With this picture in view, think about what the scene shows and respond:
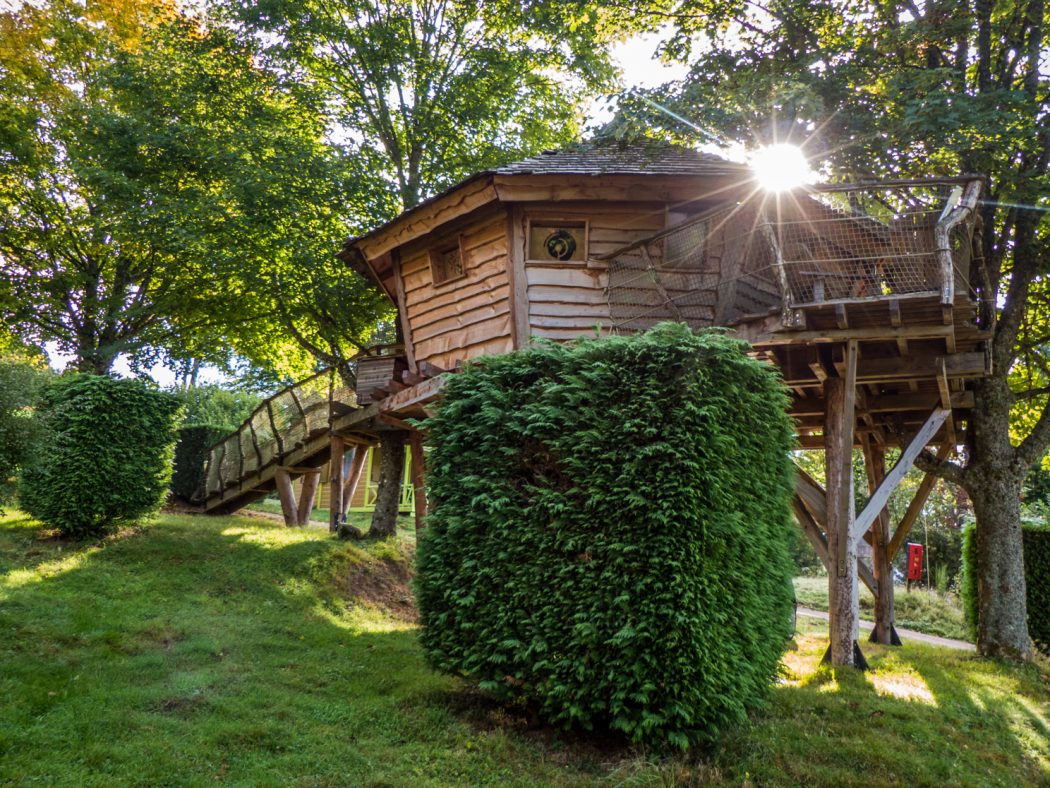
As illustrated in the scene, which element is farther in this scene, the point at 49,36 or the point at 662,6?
the point at 49,36

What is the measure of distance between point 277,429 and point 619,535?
13.2 metres

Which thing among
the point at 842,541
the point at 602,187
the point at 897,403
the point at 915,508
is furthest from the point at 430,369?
the point at 915,508

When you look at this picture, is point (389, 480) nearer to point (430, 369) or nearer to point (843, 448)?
point (430, 369)

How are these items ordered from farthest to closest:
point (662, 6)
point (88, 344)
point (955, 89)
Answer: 1. point (88, 344)
2. point (662, 6)
3. point (955, 89)

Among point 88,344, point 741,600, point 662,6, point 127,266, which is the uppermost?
point 662,6

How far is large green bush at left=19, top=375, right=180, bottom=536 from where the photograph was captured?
433 inches

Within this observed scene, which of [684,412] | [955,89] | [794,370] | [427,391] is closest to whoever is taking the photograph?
[684,412]

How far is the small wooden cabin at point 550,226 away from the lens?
9680 mm

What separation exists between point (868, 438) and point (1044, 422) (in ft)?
9.66

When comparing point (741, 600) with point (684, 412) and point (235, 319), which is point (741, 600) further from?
point (235, 319)

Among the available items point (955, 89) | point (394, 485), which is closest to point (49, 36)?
point (394, 485)

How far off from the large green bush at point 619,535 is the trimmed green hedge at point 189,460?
15.5 m

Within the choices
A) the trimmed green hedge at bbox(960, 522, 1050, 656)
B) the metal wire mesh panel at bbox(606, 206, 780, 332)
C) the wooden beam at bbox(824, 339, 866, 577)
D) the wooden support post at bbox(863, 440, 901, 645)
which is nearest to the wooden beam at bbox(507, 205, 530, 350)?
the metal wire mesh panel at bbox(606, 206, 780, 332)

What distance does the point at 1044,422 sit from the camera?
10.7m
